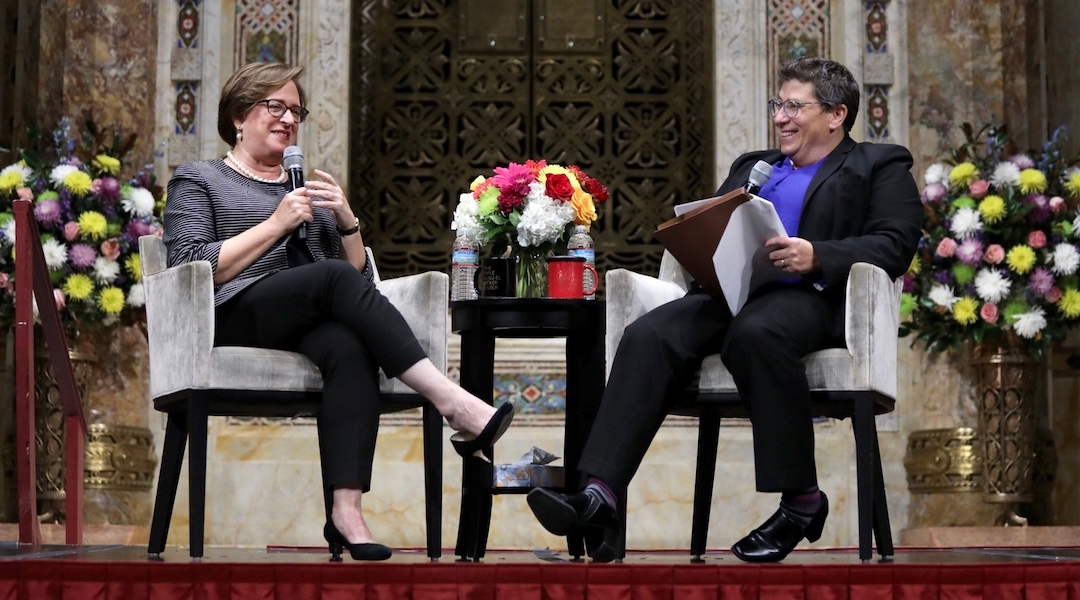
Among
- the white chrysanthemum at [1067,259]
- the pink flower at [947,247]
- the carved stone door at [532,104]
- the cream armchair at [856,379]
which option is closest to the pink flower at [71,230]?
the carved stone door at [532,104]

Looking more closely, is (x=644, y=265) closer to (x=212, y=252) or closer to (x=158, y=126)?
(x=158, y=126)

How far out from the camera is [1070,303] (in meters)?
5.67

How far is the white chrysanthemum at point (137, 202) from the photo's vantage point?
18.9 feet

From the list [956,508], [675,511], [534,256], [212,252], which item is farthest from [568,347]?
[956,508]

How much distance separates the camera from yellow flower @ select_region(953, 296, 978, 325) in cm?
572

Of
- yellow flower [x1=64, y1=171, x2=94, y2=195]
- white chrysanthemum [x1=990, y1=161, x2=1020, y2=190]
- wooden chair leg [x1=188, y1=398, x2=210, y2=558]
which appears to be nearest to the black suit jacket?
wooden chair leg [x1=188, y1=398, x2=210, y2=558]

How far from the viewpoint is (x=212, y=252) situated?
3.76 metres

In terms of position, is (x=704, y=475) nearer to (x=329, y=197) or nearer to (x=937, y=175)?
(x=329, y=197)

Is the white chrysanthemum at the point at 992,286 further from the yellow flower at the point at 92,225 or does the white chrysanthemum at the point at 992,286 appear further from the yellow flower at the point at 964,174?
the yellow flower at the point at 92,225

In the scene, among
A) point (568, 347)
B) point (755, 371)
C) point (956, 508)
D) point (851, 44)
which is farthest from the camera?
point (851, 44)

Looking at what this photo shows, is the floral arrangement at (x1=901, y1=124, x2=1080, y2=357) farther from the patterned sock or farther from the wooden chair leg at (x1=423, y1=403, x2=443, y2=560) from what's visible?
the patterned sock

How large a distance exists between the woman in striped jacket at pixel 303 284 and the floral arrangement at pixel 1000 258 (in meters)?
2.68

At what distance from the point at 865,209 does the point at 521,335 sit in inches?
37.7

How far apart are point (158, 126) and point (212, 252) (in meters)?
2.89
